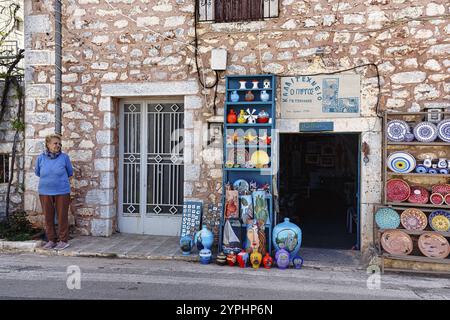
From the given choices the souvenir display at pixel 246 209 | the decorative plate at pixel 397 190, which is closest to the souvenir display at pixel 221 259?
the souvenir display at pixel 246 209

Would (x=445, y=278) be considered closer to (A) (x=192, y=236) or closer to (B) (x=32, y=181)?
(A) (x=192, y=236)

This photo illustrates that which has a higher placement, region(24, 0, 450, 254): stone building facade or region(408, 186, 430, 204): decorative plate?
region(24, 0, 450, 254): stone building facade

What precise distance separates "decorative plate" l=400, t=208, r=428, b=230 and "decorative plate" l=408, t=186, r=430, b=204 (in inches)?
5.5

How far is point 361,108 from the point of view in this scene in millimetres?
5570

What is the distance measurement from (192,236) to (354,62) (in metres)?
3.42

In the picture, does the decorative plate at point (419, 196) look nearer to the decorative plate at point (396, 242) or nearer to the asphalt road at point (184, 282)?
the decorative plate at point (396, 242)

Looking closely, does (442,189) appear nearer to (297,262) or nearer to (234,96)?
(297,262)

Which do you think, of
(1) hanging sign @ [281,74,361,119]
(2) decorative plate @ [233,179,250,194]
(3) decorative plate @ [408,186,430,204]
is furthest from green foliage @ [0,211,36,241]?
(3) decorative plate @ [408,186,430,204]

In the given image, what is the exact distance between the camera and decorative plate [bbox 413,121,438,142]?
200 inches

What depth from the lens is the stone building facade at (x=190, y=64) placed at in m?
5.44

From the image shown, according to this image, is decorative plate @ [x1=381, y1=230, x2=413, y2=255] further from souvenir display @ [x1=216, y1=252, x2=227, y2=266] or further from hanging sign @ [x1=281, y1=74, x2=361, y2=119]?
souvenir display @ [x1=216, y1=252, x2=227, y2=266]

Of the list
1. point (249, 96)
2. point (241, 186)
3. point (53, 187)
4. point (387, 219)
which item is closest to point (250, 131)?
point (249, 96)

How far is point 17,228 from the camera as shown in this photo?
20.9ft
